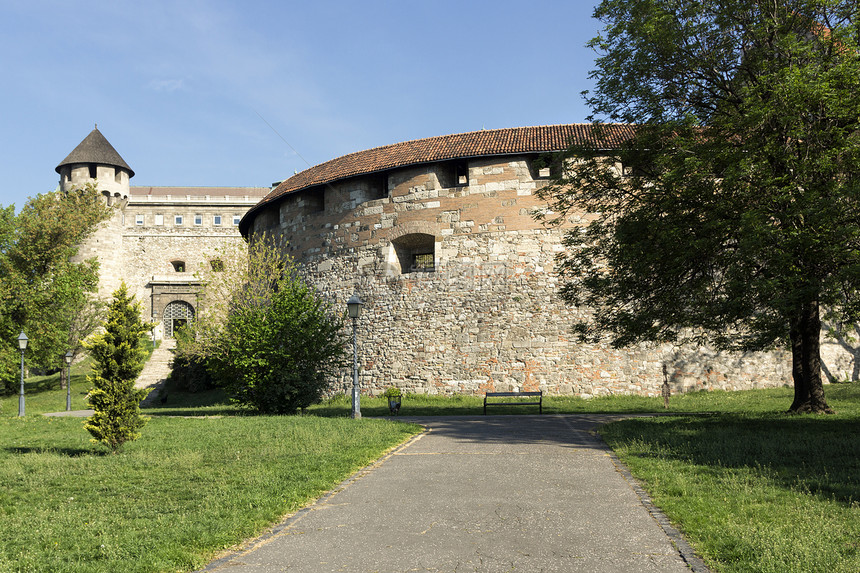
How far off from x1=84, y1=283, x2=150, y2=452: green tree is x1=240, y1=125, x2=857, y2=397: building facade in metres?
11.1

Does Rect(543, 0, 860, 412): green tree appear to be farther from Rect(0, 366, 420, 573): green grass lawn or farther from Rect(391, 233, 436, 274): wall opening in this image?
Rect(391, 233, 436, 274): wall opening

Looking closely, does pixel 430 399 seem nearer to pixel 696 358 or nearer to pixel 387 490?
pixel 696 358

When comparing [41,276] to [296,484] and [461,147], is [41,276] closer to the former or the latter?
[461,147]

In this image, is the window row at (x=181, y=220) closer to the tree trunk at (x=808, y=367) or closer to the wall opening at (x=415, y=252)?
the wall opening at (x=415, y=252)

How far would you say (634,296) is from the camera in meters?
12.1

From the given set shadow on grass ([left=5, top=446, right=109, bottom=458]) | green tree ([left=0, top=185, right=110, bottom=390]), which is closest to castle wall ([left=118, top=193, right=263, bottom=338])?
green tree ([left=0, top=185, right=110, bottom=390])

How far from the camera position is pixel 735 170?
9.33m

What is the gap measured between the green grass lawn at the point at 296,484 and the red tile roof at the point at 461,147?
31.7 ft

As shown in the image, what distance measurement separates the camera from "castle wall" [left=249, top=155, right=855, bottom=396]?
19.1 m

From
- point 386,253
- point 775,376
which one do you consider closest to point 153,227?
point 386,253

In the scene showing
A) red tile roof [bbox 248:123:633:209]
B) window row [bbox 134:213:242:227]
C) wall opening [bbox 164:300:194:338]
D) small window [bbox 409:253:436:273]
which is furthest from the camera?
window row [bbox 134:213:242:227]

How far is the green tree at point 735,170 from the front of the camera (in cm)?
915

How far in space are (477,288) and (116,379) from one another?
38.9ft

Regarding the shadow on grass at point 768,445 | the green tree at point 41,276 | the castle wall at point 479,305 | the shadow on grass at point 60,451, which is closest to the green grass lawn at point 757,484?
the shadow on grass at point 768,445
